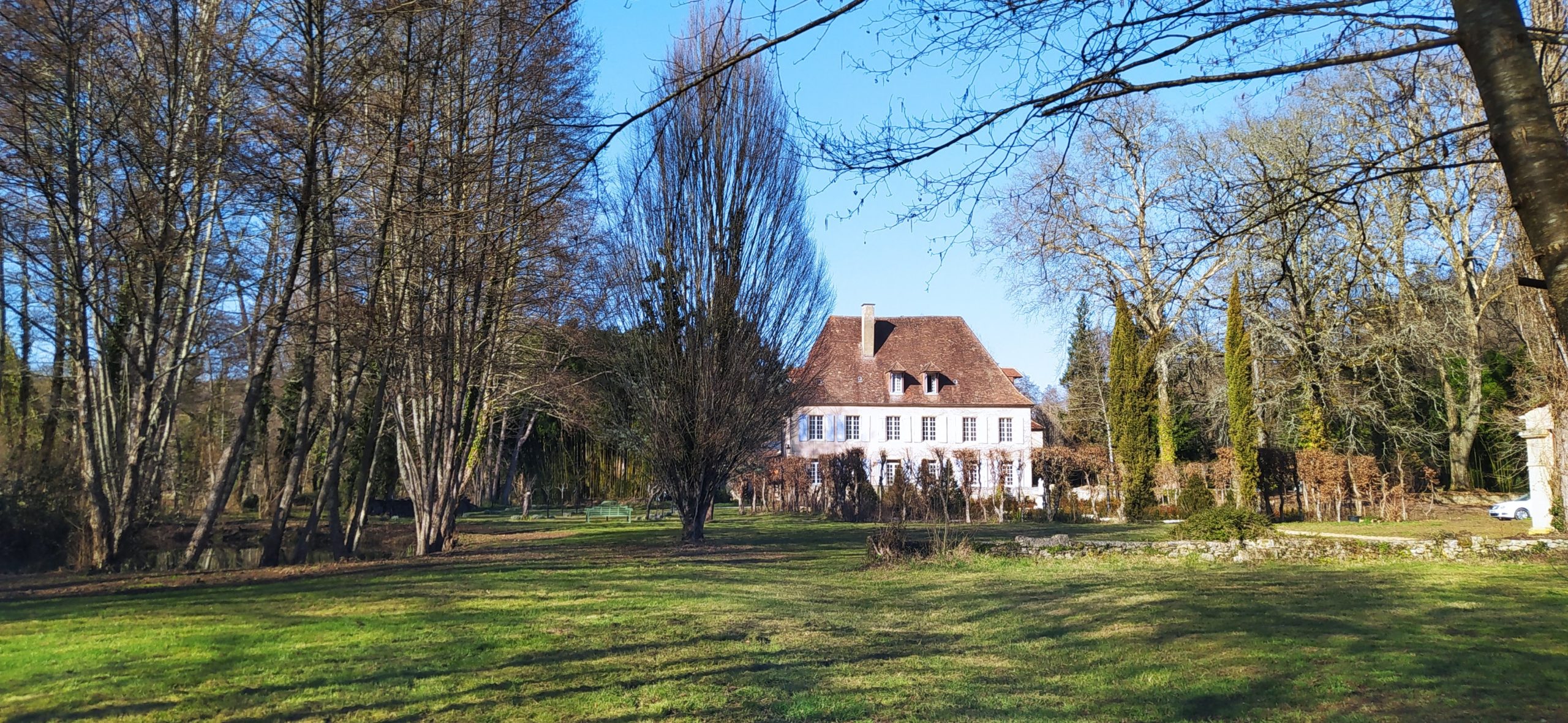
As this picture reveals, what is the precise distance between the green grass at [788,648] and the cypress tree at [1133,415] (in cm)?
1773

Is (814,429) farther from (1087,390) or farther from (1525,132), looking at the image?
(1525,132)

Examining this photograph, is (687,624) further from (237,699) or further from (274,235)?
(274,235)

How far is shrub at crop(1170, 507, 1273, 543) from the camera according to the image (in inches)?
680

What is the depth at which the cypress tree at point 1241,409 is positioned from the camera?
93.7 ft

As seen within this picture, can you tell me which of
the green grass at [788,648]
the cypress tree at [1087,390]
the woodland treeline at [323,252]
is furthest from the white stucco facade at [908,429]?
the green grass at [788,648]

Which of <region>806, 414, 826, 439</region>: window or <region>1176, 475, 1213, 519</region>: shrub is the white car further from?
<region>806, 414, 826, 439</region>: window

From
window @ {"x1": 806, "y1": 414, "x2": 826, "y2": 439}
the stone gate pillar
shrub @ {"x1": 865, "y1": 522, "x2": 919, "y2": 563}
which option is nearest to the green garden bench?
shrub @ {"x1": 865, "y1": 522, "x2": 919, "y2": 563}

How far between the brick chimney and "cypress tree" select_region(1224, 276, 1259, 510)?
2122cm

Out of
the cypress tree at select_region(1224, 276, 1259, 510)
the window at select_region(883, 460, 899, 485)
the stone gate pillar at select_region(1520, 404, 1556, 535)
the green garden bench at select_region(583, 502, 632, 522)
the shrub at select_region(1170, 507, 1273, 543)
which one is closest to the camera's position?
the shrub at select_region(1170, 507, 1273, 543)

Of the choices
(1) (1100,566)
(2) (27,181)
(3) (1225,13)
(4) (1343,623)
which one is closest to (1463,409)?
(1) (1100,566)

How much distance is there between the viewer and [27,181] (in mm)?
13141

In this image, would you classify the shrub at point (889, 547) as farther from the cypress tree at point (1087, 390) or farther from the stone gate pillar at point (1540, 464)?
the cypress tree at point (1087, 390)

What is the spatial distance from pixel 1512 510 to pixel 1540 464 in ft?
27.7

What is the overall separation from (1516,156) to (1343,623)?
6.85 meters
